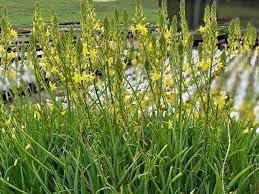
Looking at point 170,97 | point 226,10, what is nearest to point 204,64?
point 170,97

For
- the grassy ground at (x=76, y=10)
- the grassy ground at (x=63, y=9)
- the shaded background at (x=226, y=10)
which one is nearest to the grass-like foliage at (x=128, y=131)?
the grassy ground at (x=76, y=10)

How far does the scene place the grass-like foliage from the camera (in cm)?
238

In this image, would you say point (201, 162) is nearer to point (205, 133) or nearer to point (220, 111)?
point (205, 133)

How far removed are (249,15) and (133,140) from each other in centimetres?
728

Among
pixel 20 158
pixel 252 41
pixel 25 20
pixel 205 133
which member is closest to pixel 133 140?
pixel 205 133

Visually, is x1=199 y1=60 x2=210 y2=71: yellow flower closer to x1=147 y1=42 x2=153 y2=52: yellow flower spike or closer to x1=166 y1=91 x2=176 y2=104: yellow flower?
x1=147 y1=42 x2=153 y2=52: yellow flower spike

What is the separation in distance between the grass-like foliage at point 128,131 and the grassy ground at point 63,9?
30.2 ft

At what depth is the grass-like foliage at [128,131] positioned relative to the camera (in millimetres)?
2385

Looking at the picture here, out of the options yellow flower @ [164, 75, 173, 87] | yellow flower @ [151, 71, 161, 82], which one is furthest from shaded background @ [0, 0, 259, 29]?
yellow flower @ [151, 71, 161, 82]

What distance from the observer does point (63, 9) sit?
14.7m

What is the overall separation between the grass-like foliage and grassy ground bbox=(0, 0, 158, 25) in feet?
30.2

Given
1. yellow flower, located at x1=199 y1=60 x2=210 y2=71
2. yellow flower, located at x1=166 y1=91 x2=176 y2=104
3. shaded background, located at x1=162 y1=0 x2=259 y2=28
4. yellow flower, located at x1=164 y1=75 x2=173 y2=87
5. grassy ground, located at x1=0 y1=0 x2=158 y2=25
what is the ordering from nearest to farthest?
yellow flower, located at x1=199 y1=60 x2=210 y2=71, yellow flower, located at x1=164 y1=75 x2=173 y2=87, yellow flower, located at x1=166 y1=91 x2=176 y2=104, shaded background, located at x1=162 y1=0 x2=259 y2=28, grassy ground, located at x1=0 y1=0 x2=158 y2=25

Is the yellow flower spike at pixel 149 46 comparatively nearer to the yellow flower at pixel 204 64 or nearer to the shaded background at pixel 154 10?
the yellow flower at pixel 204 64

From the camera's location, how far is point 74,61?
252 cm
